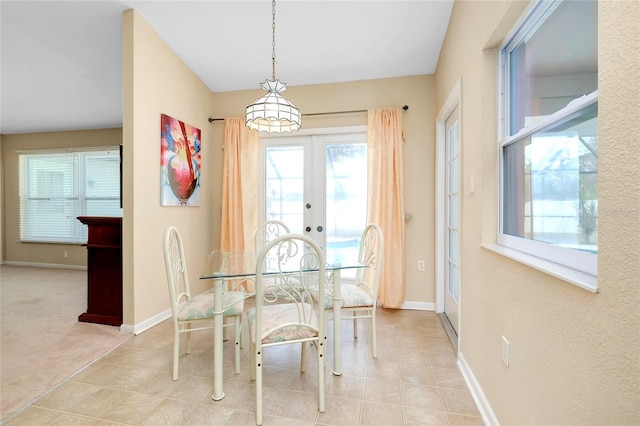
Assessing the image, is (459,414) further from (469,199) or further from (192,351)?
(192,351)

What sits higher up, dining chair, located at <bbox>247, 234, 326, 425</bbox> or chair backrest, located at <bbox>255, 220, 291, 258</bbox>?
chair backrest, located at <bbox>255, 220, 291, 258</bbox>

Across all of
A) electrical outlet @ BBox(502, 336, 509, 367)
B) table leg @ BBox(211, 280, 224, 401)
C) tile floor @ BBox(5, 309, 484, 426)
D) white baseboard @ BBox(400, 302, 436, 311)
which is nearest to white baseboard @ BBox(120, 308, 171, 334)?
tile floor @ BBox(5, 309, 484, 426)

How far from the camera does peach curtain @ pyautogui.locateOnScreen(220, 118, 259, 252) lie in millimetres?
3479

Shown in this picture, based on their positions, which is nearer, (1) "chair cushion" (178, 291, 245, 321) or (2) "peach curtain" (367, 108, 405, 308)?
(1) "chair cushion" (178, 291, 245, 321)

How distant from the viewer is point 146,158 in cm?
260

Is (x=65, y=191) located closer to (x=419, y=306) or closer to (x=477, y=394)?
(x=419, y=306)

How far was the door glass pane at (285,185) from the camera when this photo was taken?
351 centimetres

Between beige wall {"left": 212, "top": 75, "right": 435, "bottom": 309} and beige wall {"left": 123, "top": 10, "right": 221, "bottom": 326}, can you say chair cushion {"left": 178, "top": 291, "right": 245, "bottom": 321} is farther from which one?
beige wall {"left": 212, "top": 75, "right": 435, "bottom": 309}

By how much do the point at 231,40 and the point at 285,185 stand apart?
1612mm

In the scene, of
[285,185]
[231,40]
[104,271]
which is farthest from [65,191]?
[231,40]

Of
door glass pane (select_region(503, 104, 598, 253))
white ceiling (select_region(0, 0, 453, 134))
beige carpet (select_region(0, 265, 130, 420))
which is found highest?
white ceiling (select_region(0, 0, 453, 134))

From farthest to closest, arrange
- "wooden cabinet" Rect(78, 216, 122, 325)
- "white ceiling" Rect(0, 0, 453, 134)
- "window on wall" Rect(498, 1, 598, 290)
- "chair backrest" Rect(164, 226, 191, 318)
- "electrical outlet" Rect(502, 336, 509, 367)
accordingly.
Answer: "wooden cabinet" Rect(78, 216, 122, 325)
"white ceiling" Rect(0, 0, 453, 134)
"chair backrest" Rect(164, 226, 191, 318)
"electrical outlet" Rect(502, 336, 509, 367)
"window on wall" Rect(498, 1, 598, 290)

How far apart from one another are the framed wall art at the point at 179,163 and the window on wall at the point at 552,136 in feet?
9.25

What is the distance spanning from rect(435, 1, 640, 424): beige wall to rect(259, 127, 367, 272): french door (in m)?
1.64
